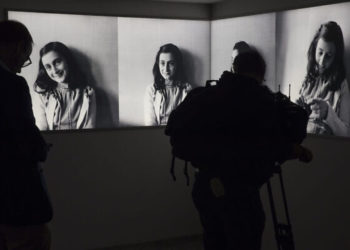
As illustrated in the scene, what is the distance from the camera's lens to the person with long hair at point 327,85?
154 inches

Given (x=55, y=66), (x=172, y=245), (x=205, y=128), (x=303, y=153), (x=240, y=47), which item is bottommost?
(x=172, y=245)

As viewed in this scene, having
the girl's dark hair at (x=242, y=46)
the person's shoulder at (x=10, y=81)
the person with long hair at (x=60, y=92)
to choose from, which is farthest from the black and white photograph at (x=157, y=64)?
the person's shoulder at (x=10, y=81)

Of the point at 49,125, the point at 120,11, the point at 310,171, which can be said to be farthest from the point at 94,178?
the point at 310,171

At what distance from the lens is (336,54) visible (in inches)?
156

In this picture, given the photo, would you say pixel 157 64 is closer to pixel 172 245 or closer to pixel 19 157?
pixel 172 245

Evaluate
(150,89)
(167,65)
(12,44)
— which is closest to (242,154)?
(12,44)

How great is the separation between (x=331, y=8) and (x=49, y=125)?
2480mm

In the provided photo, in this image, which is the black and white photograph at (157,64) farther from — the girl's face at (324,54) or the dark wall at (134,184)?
the girl's face at (324,54)

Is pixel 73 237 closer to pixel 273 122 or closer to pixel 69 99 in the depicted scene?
pixel 69 99

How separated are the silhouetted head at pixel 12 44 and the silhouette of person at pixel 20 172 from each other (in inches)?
3.2

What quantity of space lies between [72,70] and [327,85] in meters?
2.16

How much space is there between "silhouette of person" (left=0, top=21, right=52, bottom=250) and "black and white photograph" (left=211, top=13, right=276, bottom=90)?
9.48 ft

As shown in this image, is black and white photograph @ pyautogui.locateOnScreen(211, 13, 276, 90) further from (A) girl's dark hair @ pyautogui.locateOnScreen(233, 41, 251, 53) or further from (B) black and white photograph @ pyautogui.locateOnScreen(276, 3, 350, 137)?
(B) black and white photograph @ pyautogui.locateOnScreen(276, 3, 350, 137)

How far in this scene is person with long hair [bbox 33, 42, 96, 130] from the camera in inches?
185
